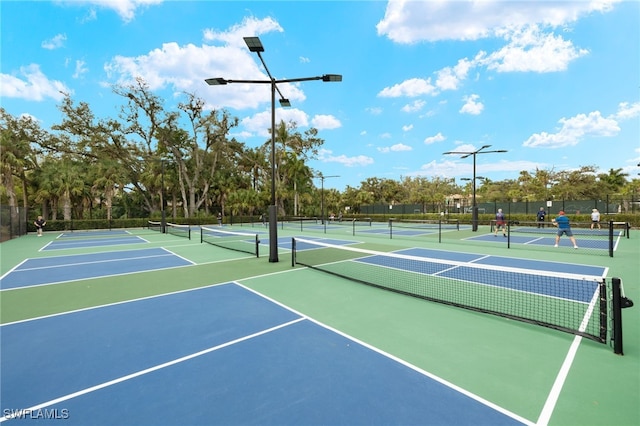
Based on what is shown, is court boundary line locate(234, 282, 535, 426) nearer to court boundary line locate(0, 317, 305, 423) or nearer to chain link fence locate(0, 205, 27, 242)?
court boundary line locate(0, 317, 305, 423)

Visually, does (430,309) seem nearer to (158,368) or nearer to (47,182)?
(158,368)

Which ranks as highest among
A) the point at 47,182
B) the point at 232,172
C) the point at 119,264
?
the point at 232,172

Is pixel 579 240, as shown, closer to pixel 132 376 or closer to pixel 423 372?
pixel 423 372

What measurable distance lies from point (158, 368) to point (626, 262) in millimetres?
13201

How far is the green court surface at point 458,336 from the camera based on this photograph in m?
2.94

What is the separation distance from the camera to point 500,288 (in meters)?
6.83

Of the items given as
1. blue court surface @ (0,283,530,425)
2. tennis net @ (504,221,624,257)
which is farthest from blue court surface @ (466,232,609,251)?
blue court surface @ (0,283,530,425)

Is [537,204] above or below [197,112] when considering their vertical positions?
below

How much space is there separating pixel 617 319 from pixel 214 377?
4978 mm

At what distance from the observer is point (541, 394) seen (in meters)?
3.00

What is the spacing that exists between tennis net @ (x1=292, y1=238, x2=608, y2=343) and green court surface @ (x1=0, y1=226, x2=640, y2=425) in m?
0.33

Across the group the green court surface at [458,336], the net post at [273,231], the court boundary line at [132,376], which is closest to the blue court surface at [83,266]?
the green court surface at [458,336]

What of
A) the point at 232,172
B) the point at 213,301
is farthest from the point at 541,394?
the point at 232,172

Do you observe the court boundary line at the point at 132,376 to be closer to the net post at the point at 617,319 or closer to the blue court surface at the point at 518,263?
the net post at the point at 617,319
